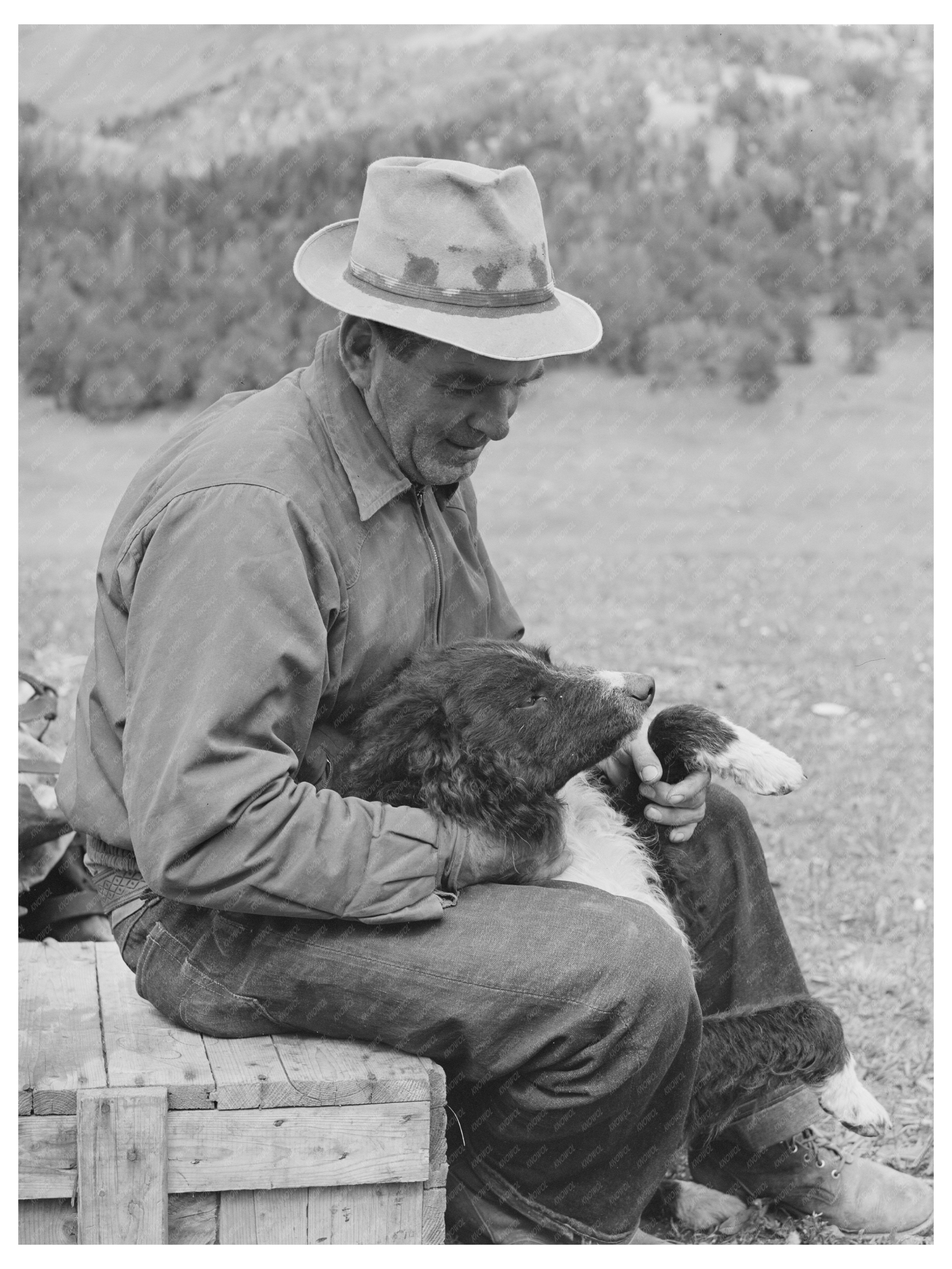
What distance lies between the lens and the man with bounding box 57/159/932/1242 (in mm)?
2570

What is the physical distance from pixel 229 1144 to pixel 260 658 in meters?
1.00

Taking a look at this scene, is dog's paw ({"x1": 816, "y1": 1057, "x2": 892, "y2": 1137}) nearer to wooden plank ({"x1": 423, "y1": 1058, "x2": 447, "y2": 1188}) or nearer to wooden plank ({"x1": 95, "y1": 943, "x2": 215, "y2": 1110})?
wooden plank ({"x1": 423, "y1": 1058, "x2": 447, "y2": 1188})

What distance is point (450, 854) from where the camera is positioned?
9.21 feet

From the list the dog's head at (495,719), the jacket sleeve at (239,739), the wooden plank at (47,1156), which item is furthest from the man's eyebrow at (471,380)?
the wooden plank at (47,1156)

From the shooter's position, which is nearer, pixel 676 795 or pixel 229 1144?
pixel 229 1144

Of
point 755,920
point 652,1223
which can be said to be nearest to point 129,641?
point 755,920

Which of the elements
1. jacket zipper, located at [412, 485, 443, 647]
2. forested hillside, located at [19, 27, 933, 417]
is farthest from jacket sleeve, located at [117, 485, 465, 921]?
forested hillside, located at [19, 27, 933, 417]

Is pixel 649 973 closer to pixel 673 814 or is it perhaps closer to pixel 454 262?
pixel 673 814

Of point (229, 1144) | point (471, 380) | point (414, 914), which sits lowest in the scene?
point (229, 1144)

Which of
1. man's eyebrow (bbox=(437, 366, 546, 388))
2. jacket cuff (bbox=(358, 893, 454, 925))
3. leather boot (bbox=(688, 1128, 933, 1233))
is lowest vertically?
leather boot (bbox=(688, 1128, 933, 1233))

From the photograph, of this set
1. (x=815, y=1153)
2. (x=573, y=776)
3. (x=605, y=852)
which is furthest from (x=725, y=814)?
(x=815, y=1153)

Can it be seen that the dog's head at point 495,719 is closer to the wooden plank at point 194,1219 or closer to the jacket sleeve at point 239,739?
the jacket sleeve at point 239,739

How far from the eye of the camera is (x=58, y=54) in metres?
16.6

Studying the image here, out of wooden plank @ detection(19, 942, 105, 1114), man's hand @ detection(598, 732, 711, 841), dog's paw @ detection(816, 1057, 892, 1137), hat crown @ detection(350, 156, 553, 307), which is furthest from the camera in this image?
dog's paw @ detection(816, 1057, 892, 1137)
